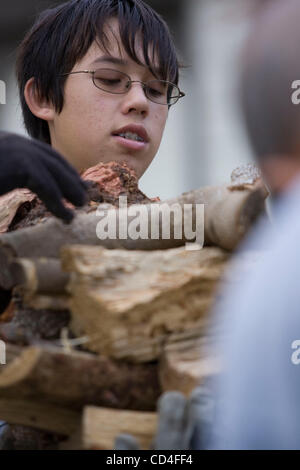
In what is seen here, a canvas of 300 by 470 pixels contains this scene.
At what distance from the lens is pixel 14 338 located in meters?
0.68

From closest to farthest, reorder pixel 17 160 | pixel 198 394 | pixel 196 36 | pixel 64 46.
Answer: pixel 198 394, pixel 17 160, pixel 64 46, pixel 196 36

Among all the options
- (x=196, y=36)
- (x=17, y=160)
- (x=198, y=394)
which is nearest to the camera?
(x=198, y=394)

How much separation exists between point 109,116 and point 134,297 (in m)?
0.65

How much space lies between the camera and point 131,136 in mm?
1156

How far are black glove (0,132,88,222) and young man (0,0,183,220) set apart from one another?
478 mm

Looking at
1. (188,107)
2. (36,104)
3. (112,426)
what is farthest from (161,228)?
(188,107)

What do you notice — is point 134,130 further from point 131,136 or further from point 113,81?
point 113,81

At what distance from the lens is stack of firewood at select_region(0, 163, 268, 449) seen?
549 millimetres

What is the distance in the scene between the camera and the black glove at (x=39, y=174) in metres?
0.64

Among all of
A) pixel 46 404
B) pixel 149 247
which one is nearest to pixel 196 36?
pixel 149 247

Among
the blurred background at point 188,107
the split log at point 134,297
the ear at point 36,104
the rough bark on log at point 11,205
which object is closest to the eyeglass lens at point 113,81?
the ear at point 36,104

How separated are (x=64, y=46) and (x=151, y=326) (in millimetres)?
864

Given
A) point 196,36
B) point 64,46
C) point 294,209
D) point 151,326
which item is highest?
point 196,36

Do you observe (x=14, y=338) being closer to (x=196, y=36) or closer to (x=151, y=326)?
(x=151, y=326)
